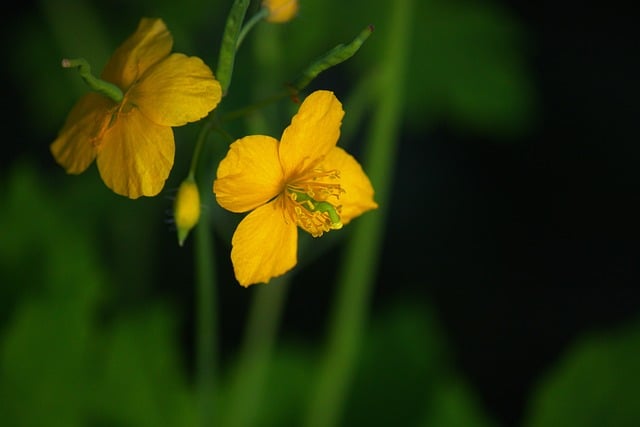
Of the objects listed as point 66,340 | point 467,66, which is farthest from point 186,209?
point 467,66

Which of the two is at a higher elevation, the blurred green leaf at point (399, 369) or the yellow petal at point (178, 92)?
the yellow petal at point (178, 92)

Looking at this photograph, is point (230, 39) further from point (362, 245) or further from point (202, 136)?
point (362, 245)

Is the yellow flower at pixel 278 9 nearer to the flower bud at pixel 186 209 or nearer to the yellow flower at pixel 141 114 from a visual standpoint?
the yellow flower at pixel 141 114

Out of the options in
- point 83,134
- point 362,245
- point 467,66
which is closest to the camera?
point 83,134

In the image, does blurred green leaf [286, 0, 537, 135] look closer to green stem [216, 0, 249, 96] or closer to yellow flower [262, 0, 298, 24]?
yellow flower [262, 0, 298, 24]

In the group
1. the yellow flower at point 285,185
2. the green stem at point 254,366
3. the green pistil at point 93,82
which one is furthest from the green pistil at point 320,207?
the green stem at point 254,366

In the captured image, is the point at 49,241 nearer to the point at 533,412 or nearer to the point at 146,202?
the point at 146,202
